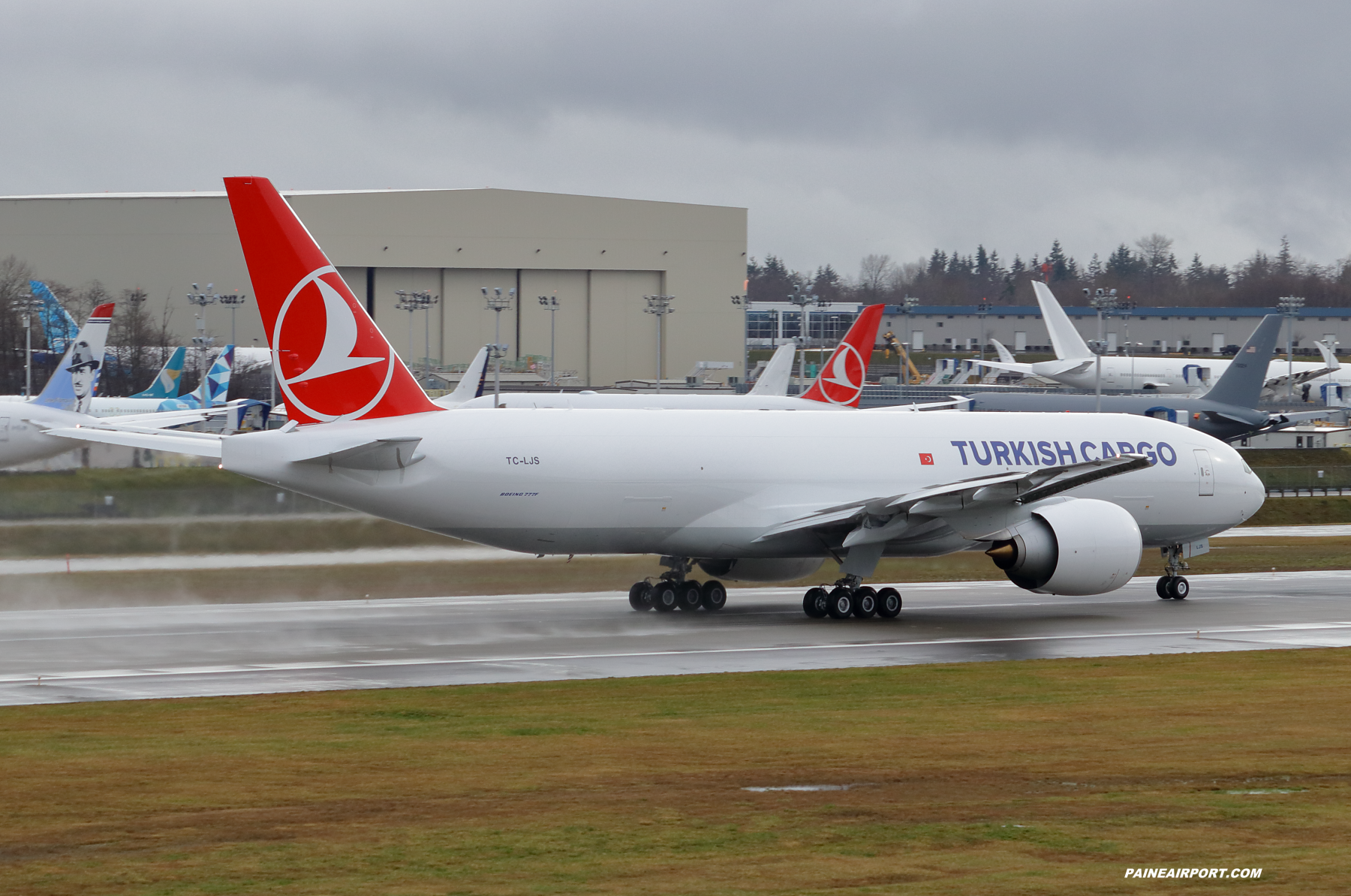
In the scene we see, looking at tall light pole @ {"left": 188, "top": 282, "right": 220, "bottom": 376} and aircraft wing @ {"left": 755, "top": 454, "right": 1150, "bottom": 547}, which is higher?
tall light pole @ {"left": 188, "top": 282, "right": 220, "bottom": 376}

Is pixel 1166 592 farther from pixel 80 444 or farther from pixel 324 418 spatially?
pixel 80 444

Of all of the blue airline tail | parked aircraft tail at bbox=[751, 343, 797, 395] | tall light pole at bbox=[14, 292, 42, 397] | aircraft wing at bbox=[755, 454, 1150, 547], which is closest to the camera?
aircraft wing at bbox=[755, 454, 1150, 547]

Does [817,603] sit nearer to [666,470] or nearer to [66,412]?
[666,470]

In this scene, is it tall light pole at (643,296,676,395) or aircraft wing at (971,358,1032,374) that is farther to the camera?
aircraft wing at (971,358,1032,374)

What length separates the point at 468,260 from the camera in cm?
10031

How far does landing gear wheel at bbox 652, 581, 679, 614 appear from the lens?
27.7m

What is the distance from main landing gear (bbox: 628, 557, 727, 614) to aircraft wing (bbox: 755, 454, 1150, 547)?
6.28 feet

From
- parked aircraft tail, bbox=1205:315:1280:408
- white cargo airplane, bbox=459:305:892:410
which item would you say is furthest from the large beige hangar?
parked aircraft tail, bbox=1205:315:1280:408

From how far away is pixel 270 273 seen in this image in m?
23.8

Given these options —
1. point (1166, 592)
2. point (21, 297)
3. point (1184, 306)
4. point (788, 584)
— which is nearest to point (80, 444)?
point (788, 584)

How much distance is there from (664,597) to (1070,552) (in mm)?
7334

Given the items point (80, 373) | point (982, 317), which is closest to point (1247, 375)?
point (80, 373)

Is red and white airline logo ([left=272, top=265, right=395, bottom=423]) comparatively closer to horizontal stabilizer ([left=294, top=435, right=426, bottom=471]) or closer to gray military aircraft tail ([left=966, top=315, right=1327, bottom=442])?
horizontal stabilizer ([left=294, top=435, right=426, bottom=471])

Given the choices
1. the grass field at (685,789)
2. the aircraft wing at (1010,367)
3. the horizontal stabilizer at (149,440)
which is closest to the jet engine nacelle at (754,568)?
the horizontal stabilizer at (149,440)
